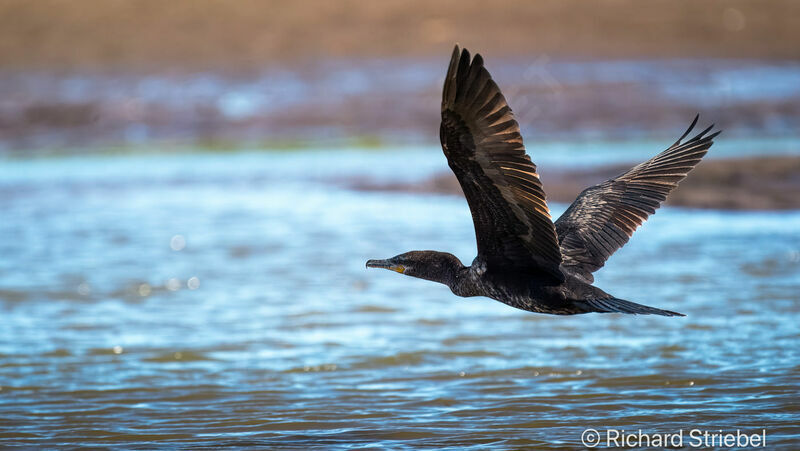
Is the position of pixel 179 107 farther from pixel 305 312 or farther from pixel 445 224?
pixel 305 312

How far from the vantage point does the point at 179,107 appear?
2142cm

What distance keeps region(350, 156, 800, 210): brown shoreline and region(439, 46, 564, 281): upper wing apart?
7253 millimetres

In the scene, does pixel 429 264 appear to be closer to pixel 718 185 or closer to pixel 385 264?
pixel 385 264

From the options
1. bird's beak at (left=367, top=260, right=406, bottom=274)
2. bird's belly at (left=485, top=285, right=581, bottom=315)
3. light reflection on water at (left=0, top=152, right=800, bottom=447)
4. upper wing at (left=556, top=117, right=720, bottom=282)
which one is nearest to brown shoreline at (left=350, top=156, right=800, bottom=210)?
light reflection on water at (left=0, top=152, right=800, bottom=447)

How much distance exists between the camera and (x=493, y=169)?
188 inches

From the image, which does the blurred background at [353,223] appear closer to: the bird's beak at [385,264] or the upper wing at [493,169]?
the bird's beak at [385,264]

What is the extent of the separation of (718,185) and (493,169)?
891cm

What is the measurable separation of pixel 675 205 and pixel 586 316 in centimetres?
452

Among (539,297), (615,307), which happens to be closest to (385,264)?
(539,297)

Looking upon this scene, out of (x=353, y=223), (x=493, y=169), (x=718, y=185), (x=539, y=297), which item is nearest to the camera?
(x=493, y=169)

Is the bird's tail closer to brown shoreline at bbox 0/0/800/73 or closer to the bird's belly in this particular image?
the bird's belly

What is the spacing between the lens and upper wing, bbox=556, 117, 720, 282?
6024mm

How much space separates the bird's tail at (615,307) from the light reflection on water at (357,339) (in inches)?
30.4

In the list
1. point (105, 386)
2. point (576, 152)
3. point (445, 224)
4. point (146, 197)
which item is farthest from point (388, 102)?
point (105, 386)
